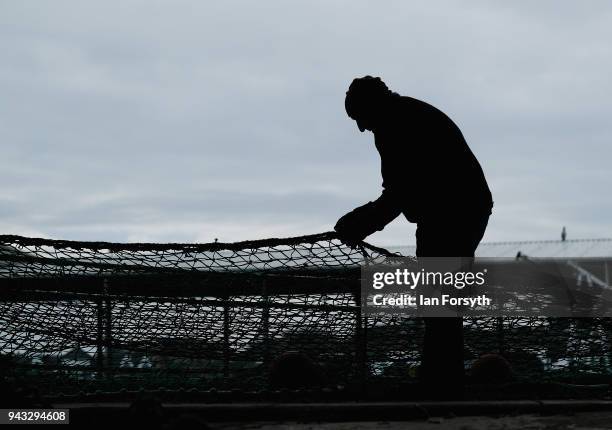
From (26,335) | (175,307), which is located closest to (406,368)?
(175,307)

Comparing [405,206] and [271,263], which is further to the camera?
[271,263]

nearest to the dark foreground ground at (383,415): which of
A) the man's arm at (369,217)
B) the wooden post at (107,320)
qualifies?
the man's arm at (369,217)

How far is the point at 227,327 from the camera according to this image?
634 cm

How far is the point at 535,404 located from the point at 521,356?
2.56 metres

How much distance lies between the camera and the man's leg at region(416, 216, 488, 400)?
14.8 ft

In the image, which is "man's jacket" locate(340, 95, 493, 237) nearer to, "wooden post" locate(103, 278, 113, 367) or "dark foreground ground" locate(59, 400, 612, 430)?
"dark foreground ground" locate(59, 400, 612, 430)

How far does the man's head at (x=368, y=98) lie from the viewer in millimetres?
4945

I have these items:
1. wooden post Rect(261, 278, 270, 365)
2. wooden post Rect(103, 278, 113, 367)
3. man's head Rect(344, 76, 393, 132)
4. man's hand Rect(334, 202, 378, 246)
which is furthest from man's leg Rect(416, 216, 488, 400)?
wooden post Rect(103, 278, 113, 367)

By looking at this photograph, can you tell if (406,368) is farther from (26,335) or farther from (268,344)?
(26,335)

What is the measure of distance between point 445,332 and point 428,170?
1.15 metres

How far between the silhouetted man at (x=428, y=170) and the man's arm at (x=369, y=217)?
0.29 feet

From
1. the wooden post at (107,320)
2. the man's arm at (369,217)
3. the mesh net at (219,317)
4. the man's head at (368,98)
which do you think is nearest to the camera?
the man's head at (368,98)

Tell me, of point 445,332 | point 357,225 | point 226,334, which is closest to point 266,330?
point 226,334

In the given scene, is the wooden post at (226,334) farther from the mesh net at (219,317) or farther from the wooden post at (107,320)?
the wooden post at (107,320)
